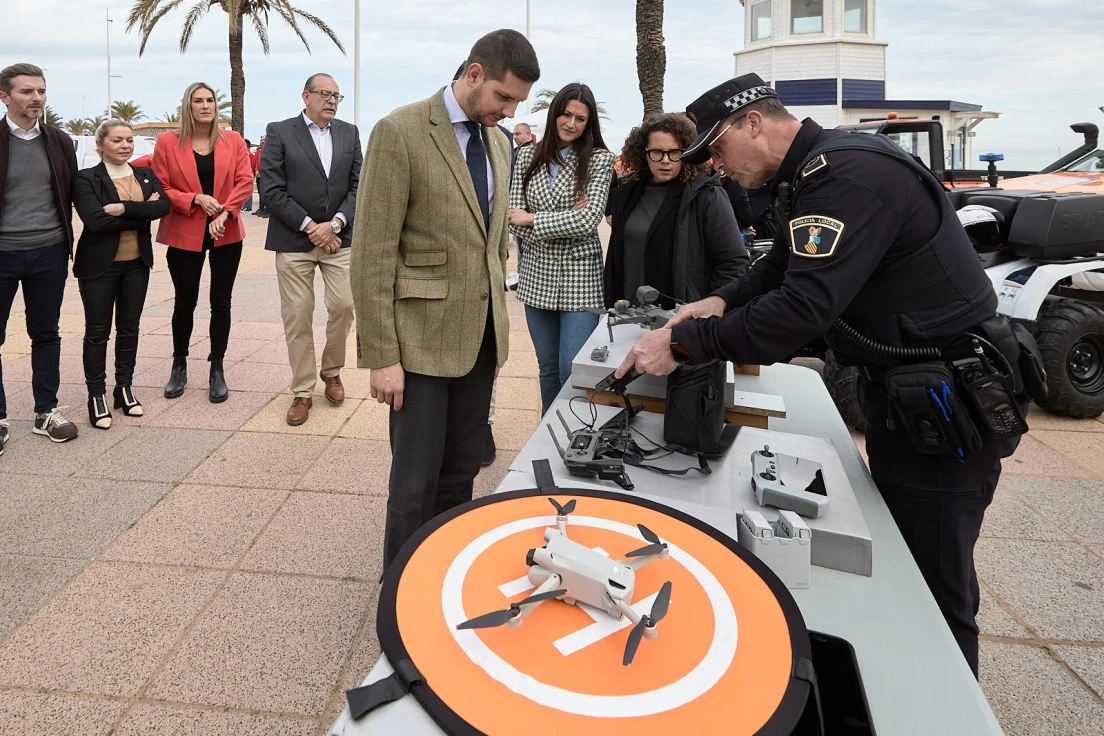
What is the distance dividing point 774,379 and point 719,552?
5.42ft

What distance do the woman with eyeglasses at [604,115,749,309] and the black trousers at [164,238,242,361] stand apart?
2710mm

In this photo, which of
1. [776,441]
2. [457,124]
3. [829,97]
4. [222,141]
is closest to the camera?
[776,441]

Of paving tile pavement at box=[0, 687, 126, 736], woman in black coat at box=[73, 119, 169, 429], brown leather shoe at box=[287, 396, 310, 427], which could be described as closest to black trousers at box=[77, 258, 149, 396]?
woman in black coat at box=[73, 119, 169, 429]

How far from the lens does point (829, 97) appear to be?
2345cm

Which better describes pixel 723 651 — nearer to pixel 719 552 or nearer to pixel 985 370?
pixel 719 552

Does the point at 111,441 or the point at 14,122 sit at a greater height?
the point at 14,122

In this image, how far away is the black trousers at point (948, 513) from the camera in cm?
183

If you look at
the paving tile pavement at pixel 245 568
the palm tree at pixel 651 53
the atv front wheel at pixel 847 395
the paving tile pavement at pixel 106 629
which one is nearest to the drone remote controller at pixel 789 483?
the paving tile pavement at pixel 245 568

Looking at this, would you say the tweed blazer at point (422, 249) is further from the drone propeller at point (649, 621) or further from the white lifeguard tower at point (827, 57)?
the white lifeguard tower at point (827, 57)

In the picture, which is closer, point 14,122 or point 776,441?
point 776,441

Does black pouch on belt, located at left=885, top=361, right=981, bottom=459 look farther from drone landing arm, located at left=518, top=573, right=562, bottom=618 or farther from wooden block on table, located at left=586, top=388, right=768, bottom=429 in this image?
drone landing arm, located at left=518, top=573, right=562, bottom=618

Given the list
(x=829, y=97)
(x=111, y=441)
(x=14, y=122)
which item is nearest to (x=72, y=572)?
(x=111, y=441)

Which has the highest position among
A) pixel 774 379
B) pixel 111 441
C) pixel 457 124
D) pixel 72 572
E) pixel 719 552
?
pixel 457 124

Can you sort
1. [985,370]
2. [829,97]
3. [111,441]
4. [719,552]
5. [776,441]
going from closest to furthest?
[719,552] → [985,370] → [776,441] → [111,441] → [829,97]
